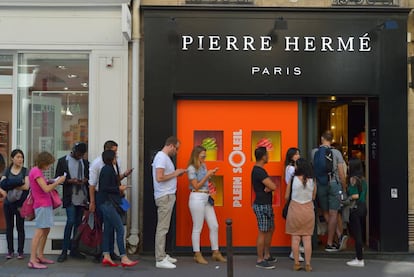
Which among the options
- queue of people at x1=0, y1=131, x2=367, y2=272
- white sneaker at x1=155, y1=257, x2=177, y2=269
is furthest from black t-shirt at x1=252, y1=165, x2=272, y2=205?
white sneaker at x1=155, y1=257, x2=177, y2=269

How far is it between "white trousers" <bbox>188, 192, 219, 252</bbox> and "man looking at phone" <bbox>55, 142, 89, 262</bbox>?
1691mm

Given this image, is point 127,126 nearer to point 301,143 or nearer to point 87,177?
point 87,177

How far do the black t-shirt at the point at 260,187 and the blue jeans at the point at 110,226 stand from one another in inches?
81.8

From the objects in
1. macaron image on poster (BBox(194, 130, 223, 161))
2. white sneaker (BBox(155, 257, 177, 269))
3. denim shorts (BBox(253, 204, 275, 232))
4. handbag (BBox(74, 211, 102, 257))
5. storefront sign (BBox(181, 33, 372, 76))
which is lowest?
white sneaker (BBox(155, 257, 177, 269))

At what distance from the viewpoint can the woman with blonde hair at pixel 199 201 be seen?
27.1ft

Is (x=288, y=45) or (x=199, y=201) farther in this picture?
(x=288, y=45)

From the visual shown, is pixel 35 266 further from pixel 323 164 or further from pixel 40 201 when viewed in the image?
pixel 323 164

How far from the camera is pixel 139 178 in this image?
9.09m

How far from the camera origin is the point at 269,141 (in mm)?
9297

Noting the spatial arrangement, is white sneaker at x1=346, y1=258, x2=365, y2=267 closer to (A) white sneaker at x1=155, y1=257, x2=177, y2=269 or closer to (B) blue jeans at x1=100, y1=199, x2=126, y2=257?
(A) white sneaker at x1=155, y1=257, x2=177, y2=269

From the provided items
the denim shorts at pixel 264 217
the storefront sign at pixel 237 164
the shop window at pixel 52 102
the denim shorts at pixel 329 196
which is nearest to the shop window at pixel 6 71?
the shop window at pixel 52 102

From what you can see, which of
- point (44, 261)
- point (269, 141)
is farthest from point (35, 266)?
point (269, 141)

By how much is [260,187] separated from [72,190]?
2904 mm

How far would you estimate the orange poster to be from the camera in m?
9.16
